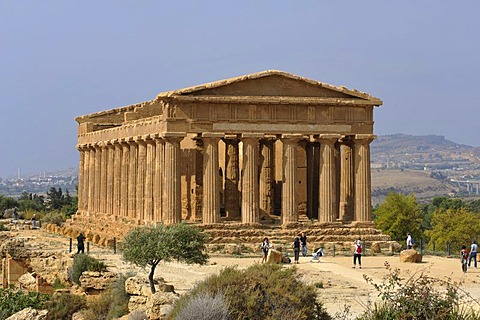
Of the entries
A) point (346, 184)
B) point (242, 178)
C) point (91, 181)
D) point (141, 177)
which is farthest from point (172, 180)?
point (91, 181)

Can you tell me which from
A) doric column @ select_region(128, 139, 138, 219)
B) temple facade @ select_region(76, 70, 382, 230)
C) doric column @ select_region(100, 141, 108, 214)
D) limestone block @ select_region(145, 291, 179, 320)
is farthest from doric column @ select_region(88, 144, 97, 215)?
limestone block @ select_region(145, 291, 179, 320)

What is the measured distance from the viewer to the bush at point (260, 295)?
20578mm

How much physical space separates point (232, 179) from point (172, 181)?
7.63 metres

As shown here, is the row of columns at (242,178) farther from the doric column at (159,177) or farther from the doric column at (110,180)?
the doric column at (110,180)

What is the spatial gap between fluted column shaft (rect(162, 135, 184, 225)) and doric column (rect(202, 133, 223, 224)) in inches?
51.7

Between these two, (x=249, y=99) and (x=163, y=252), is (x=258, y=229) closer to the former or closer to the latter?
(x=249, y=99)

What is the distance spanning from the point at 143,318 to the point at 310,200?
28.6 m

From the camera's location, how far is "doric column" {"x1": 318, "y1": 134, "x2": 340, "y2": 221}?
45938mm

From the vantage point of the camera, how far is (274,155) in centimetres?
5259

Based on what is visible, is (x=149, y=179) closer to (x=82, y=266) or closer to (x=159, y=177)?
(x=159, y=177)

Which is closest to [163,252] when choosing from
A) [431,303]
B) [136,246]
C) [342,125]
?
[136,246]

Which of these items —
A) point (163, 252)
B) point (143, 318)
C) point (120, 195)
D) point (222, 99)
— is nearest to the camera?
point (143, 318)

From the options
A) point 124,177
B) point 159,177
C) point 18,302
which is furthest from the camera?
point 124,177

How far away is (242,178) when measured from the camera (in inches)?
1807
